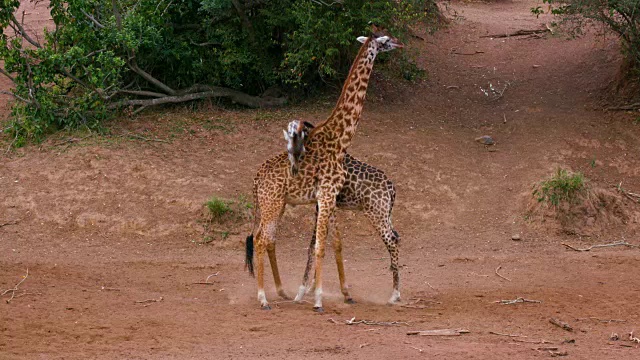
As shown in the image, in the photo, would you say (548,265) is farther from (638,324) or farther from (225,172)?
(225,172)

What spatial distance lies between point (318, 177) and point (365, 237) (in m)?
3.03

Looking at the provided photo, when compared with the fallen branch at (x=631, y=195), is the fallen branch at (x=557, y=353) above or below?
above

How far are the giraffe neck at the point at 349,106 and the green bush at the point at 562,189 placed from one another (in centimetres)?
415

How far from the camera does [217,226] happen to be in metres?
12.4

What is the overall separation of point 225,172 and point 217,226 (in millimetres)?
1361

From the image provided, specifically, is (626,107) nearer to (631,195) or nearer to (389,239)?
(631,195)

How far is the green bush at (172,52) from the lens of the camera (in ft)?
46.1

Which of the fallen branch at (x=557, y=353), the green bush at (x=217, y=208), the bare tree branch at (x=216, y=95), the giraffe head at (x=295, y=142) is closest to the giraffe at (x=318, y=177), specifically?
the giraffe head at (x=295, y=142)

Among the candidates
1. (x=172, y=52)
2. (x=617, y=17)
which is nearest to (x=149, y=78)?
(x=172, y=52)

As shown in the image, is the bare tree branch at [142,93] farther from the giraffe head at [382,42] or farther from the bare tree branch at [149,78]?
the giraffe head at [382,42]

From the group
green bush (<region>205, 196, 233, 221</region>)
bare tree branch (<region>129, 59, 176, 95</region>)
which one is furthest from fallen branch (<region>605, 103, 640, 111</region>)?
bare tree branch (<region>129, 59, 176, 95</region>)

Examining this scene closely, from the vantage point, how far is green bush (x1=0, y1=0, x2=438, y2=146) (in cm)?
→ 1405

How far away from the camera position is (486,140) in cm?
1471

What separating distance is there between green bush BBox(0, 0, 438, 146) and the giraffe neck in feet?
13.6
